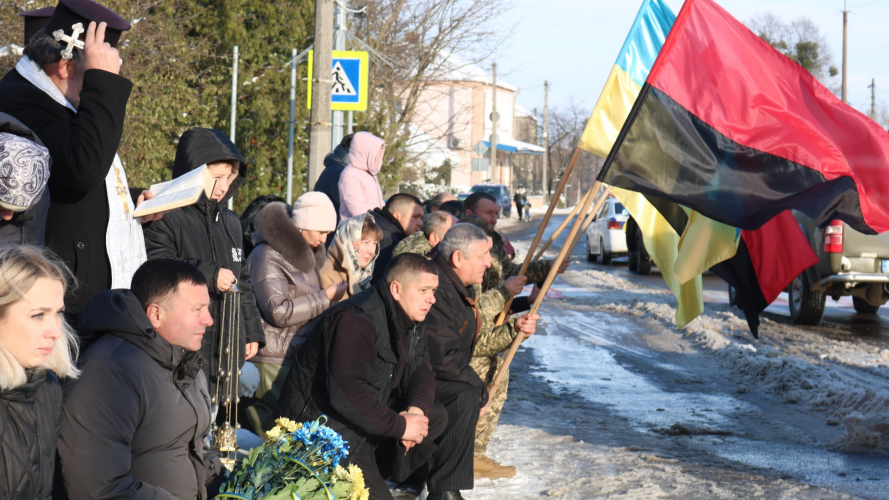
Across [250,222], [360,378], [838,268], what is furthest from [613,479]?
[838,268]

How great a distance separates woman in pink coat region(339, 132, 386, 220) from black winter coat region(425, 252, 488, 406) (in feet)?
7.94

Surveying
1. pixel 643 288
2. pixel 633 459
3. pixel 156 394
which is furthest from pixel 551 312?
pixel 156 394

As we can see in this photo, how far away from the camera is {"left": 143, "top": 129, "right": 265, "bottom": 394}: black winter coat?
450 cm

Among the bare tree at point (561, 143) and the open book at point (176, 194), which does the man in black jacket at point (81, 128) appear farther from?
the bare tree at point (561, 143)

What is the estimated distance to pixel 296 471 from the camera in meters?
3.33

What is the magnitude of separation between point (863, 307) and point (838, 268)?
98.6 inches

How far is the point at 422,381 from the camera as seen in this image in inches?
196

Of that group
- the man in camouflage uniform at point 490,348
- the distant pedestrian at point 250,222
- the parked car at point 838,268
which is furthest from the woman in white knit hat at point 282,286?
the parked car at point 838,268

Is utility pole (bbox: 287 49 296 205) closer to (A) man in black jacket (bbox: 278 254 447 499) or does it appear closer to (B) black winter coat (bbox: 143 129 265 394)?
(B) black winter coat (bbox: 143 129 265 394)

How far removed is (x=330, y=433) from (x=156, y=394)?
2.23ft

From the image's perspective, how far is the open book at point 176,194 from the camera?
3.80 metres

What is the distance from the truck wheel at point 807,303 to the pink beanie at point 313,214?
8567mm

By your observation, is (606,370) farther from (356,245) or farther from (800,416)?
(356,245)

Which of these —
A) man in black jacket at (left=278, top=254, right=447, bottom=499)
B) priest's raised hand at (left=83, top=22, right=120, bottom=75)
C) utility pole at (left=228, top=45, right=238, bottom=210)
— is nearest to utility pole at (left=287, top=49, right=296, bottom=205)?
utility pole at (left=228, top=45, right=238, bottom=210)
